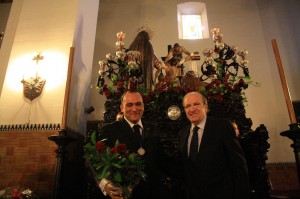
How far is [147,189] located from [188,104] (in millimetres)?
750

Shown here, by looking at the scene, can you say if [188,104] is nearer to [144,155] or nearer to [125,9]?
[144,155]

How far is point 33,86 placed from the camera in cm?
414

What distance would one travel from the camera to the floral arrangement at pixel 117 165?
141cm

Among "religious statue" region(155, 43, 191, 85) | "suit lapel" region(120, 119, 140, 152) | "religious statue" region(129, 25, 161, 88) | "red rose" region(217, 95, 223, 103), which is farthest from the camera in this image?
"religious statue" region(155, 43, 191, 85)

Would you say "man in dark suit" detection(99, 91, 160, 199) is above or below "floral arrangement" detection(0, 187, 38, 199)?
above

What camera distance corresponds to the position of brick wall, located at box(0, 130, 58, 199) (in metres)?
3.54

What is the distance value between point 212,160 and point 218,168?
0.07 metres

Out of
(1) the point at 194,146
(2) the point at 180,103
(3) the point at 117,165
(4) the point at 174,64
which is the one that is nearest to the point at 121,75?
(2) the point at 180,103

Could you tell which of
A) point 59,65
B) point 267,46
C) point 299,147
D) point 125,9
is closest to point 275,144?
point 267,46

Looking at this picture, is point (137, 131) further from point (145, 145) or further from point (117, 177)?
point (117, 177)

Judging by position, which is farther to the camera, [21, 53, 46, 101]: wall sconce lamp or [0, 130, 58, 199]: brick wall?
[21, 53, 46, 101]: wall sconce lamp

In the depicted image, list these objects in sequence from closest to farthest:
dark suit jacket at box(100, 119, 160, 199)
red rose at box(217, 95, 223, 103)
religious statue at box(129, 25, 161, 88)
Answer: dark suit jacket at box(100, 119, 160, 199) < red rose at box(217, 95, 223, 103) < religious statue at box(129, 25, 161, 88)

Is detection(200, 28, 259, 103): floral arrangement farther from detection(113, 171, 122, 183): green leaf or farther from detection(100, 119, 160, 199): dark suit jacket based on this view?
detection(113, 171, 122, 183): green leaf

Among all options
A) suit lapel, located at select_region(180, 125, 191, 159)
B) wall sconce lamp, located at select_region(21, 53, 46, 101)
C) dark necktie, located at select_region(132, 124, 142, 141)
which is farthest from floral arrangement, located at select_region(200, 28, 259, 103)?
wall sconce lamp, located at select_region(21, 53, 46, 101)
